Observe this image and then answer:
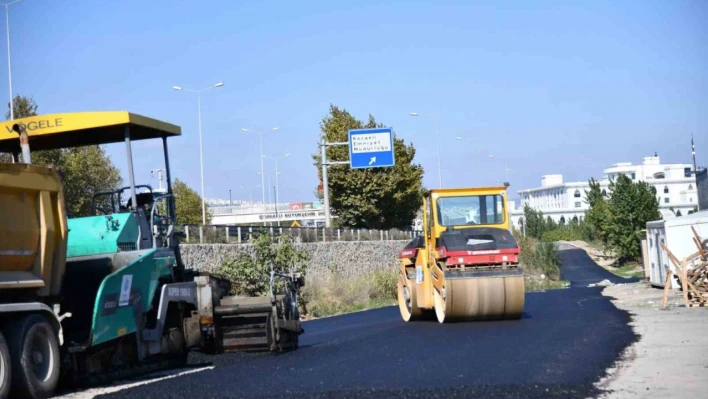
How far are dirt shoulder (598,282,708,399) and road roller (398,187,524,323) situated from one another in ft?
8.00

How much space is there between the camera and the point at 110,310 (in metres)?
9.98

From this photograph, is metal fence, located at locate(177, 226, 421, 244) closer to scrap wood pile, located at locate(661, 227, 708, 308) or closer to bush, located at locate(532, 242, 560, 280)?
bush, located at locate(532, 242, 560, 280)

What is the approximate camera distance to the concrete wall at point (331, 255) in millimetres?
27627


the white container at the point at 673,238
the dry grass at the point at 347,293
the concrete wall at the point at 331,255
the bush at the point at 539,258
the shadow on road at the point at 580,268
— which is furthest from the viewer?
the shadow on road at the point at 580,268

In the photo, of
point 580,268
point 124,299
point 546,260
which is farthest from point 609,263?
point 124,299

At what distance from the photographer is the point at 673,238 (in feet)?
93.5

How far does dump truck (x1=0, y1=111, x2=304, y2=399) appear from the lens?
9016 millimetres

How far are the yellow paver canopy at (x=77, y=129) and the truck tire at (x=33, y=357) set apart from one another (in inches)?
100

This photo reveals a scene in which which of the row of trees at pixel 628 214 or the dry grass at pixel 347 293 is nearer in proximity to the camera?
the dry grass at pixel 347 293

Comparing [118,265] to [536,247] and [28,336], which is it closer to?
[28,336]

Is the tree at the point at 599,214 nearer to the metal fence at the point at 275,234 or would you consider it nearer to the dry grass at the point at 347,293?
the metal fence at the point at 275,234

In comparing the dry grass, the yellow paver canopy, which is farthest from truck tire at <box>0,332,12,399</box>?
the dry grass

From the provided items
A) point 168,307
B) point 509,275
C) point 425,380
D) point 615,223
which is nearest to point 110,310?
point 168,307

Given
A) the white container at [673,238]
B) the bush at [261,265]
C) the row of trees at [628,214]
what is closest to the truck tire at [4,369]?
the bush at [261,265]
